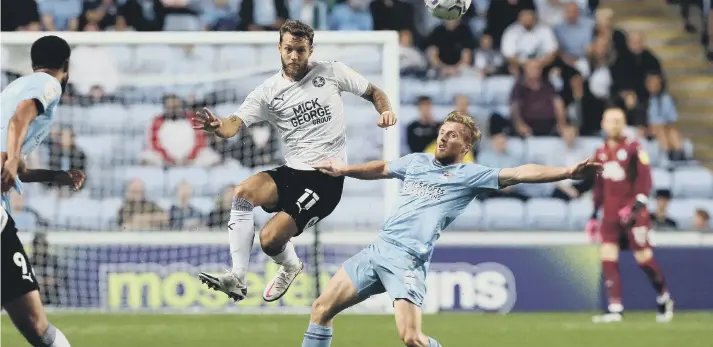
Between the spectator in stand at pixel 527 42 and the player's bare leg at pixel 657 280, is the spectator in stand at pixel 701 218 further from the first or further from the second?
the spectator in stand at pixel 527 42

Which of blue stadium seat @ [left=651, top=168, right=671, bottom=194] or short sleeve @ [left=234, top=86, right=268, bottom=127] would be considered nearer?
short sleeve @ [left=234, top=86, right=268, bottom=127]

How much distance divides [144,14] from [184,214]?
13.5 ft

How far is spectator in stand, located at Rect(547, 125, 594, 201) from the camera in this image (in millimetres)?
17469

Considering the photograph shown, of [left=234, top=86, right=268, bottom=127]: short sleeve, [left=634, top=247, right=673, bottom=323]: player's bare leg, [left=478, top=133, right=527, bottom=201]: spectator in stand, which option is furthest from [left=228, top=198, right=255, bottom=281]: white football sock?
[left=478, top=133, right=527, bottom=201]: spectator in stand

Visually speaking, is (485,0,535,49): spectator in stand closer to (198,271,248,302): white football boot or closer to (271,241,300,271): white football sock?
(271,241,300,271): white football sock

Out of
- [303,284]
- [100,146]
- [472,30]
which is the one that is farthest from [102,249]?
[472,30]

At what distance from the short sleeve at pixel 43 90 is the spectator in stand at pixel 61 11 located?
10942 mm

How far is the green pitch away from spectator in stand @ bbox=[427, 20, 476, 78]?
4.43 meters

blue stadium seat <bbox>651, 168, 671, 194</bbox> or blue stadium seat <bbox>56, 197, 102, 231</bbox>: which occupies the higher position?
blue stadium seat <bbox>651, 168, 671, 194</bbox>

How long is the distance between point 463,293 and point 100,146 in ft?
14.5

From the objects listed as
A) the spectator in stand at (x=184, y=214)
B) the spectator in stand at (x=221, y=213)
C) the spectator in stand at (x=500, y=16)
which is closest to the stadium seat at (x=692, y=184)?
the spectator in stand at (x=500, y=16)

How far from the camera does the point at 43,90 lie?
7809mm

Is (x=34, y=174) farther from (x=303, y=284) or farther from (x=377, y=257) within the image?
(x=303, y=284)

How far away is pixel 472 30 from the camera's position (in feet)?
63.6
